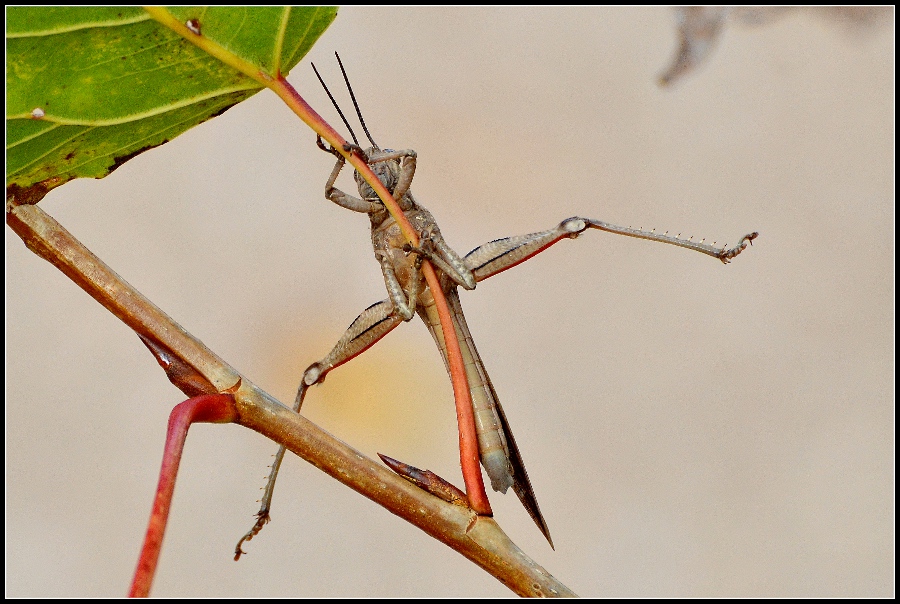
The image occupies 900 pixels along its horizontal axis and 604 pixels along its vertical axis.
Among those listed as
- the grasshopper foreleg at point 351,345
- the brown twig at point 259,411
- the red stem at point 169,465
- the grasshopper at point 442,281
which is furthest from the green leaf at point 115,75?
the grasshopper foreleg at point 351,345

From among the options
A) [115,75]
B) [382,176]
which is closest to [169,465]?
[115,75]

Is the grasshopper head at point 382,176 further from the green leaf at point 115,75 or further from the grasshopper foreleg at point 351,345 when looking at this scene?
the green leaf at point 115,75

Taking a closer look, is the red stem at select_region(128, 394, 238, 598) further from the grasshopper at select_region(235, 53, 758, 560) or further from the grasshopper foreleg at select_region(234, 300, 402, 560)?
the grasshopper foreleg at select_region(234, 300, 402, 560)

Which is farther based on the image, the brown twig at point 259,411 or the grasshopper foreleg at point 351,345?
the grasshopper foreleg at point 351,345

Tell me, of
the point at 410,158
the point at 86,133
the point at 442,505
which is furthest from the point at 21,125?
the point at 410,158

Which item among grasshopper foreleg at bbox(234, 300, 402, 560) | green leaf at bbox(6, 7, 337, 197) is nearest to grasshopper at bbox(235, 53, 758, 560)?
grasshopper foreleg at bbox(234, 300, 402, 560)

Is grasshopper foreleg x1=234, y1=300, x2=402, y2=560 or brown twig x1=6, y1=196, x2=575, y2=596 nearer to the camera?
brown twig x1=6, y1=196, x2=575, y2=596

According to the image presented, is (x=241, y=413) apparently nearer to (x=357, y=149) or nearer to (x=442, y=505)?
(x=442, y=505)
